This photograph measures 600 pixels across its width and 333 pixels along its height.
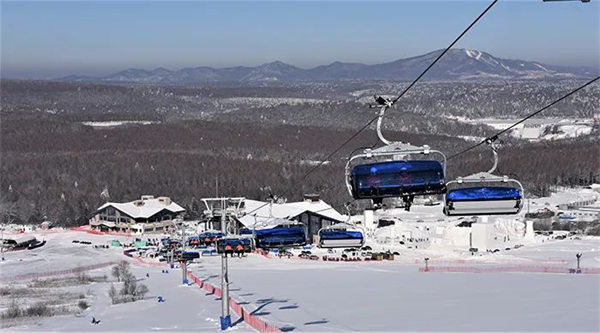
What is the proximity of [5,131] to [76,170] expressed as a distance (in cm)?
4479

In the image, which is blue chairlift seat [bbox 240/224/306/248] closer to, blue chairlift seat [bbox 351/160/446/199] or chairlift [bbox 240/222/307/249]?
chairlift [bbox 240/222/307/249]

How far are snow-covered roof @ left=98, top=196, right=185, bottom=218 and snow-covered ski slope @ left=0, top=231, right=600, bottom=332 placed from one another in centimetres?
1900

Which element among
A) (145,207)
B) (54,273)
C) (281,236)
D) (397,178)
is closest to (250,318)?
(281,236)

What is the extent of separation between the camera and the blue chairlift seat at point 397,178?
979 cm

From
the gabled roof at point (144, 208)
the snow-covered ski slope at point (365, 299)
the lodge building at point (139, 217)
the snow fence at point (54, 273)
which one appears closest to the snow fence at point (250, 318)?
the snow-covered ski slope at point (365, 299)

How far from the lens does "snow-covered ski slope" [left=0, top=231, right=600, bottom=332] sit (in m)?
17.3

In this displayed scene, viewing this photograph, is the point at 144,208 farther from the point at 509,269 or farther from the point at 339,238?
the point at 339,238

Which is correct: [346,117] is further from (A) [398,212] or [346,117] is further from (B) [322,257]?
(B) [322,257]

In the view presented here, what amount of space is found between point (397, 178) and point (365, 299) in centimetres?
1211

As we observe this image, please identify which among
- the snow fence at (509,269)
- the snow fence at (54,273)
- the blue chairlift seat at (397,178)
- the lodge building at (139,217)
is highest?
the blue chairlift seat at (397,178)

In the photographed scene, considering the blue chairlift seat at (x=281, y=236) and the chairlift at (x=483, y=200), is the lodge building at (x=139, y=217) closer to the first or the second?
the blue chairlift seat at (x=281, y=236)

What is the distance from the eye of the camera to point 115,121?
14738cm

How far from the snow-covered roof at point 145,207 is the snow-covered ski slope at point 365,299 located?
1900 cm

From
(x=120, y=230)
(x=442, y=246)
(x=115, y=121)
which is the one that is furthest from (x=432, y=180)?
(x=115, y=121)
